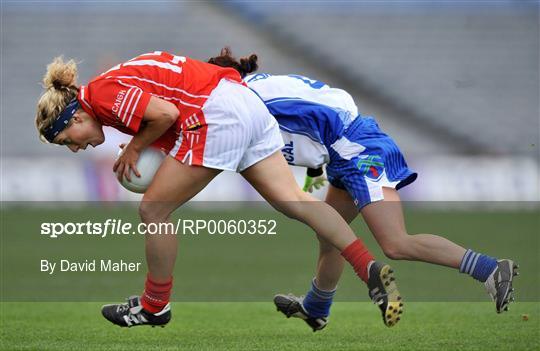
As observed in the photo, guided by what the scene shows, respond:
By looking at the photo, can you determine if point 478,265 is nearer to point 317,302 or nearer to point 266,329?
point 317,302

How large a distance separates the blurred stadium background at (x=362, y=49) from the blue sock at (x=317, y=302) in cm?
1301

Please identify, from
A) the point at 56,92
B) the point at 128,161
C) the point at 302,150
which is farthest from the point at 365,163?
the point at 56,92

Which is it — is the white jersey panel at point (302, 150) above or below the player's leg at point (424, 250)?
above

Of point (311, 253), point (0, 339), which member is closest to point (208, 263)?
point (311, 253)

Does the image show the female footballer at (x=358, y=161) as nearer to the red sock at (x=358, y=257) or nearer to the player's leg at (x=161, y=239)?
the red sock at (x=358, y=257)

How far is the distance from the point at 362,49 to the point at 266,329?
14.5m

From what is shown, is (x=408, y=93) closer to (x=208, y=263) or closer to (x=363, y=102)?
(x=363, y=102)

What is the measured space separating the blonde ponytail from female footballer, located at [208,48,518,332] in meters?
0.95

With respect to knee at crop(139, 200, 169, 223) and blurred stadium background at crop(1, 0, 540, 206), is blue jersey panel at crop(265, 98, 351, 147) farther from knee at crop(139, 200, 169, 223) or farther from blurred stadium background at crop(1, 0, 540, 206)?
blurred stadium background at crop(1, 0, 540, 206)

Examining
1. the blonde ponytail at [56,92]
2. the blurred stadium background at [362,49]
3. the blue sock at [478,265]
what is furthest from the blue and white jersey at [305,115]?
the blurred stadium background at [362,49]

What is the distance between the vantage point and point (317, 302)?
6395 mm

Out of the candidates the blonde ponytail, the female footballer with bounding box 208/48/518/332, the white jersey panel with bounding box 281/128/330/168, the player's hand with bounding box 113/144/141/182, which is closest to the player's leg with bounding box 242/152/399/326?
the female footballer with bounding box 208/48/518/332

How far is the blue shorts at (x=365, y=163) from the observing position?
573 cm

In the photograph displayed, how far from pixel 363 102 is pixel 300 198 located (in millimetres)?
14839
